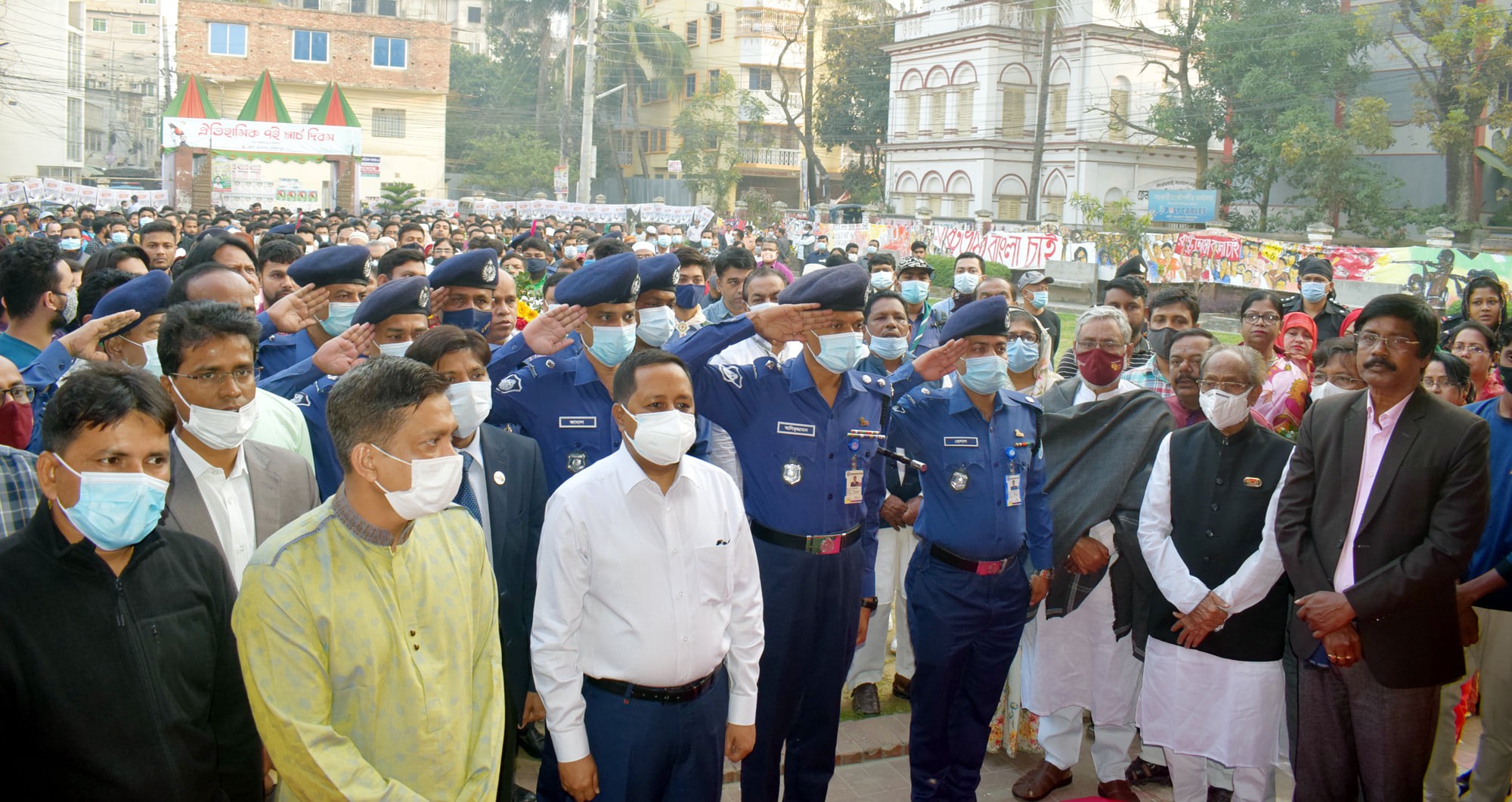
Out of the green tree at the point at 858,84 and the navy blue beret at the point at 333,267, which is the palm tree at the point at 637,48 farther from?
A: the navy blue beret at the point at 333,267

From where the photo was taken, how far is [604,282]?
4.39 metres

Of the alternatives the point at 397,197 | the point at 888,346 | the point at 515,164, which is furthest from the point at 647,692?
the point at 515,164

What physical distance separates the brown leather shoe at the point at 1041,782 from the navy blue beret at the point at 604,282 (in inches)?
107

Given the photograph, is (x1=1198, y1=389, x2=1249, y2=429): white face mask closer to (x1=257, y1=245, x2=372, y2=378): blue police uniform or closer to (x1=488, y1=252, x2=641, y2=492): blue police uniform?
(x1=488, y1=252, x2=641, y2=492): blue police uniform

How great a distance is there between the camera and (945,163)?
1565 inches

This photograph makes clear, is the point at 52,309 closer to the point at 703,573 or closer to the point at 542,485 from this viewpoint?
the point at 542,485

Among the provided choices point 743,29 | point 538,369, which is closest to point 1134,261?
point 538,369

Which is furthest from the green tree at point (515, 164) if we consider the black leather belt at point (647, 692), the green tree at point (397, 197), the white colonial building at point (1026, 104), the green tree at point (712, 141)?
the black leather belt at point (647, 692)

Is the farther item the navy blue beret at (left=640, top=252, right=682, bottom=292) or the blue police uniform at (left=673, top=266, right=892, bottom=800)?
the navy blue beret at (left=640, top=252, right=682, bottom=292)

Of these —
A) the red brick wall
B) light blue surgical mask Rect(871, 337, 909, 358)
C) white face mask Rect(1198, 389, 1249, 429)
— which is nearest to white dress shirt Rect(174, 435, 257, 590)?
light blue surgical mask Rect(871, 337, 909, 358)

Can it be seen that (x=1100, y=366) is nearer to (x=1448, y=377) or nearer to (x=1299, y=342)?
(x=1448, y=377)

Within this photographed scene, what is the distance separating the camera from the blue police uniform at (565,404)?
446 cm

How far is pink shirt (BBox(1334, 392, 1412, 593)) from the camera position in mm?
3988

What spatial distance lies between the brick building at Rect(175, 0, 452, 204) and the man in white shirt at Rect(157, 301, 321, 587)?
42525 millimetres
